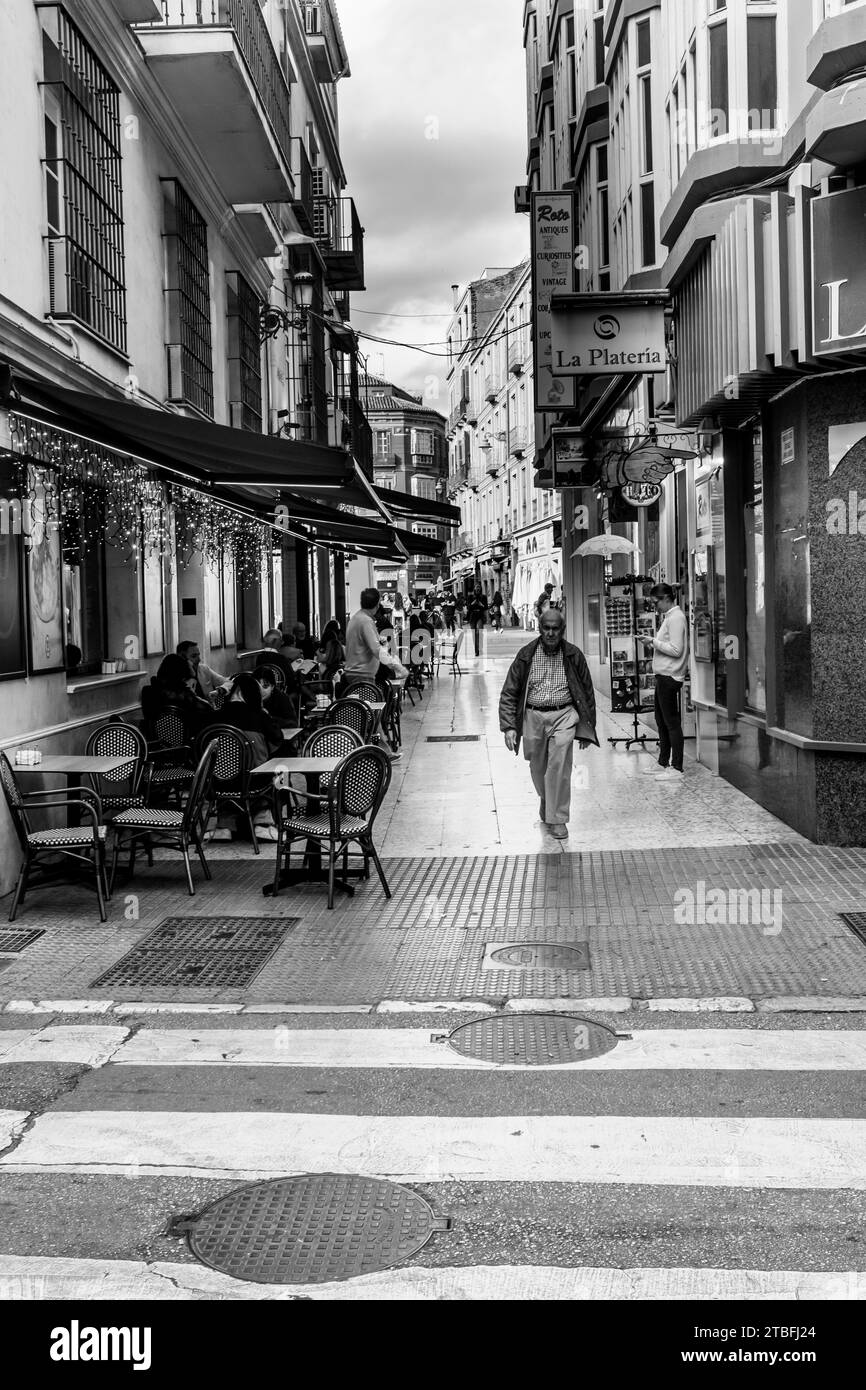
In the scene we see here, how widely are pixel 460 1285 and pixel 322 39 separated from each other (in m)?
30.1

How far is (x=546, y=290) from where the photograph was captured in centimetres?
1541

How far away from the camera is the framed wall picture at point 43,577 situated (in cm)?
984

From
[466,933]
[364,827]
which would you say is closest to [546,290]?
[364,827]

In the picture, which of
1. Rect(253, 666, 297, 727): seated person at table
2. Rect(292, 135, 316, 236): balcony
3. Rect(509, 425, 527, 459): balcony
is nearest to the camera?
Rect(253, 666, 297, 727): seated person at table

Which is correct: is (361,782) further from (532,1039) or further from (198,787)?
(532,1039)

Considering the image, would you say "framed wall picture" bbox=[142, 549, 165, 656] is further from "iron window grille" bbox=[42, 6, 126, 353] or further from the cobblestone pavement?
the cobblestone pavement

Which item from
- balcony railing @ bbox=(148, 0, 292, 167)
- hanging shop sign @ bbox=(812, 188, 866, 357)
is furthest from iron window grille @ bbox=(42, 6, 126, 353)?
hanging shop sign @ bbox=(812, 188, 866, 357)

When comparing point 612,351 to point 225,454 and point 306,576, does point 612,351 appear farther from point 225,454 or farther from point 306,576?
point 306,576

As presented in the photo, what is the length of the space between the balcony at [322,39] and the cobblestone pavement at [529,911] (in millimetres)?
22285

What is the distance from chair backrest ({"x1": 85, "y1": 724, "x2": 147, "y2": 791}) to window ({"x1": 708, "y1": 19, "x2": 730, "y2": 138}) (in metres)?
7.34

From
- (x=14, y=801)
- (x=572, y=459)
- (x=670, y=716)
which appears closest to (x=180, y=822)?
(x=14, y=801)

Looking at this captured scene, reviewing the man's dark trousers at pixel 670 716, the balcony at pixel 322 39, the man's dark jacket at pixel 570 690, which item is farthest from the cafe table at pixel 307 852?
the balcony at pixel 322 39

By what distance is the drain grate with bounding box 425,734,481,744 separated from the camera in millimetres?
17698

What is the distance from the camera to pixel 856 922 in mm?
7949
